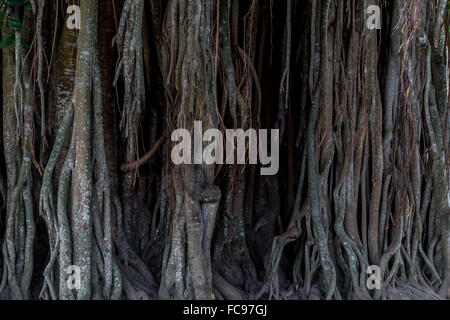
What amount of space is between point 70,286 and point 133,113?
1052mm

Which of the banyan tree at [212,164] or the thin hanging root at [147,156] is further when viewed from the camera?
the thin hanging root at [147,156]

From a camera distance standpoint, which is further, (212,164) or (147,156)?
(147,156)

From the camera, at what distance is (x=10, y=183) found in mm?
2594

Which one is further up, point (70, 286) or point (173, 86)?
point (173, 86)

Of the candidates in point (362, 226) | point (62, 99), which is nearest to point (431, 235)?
point (362, 226)

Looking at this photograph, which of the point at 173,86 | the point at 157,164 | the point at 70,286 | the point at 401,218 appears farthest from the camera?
the point at 157,164

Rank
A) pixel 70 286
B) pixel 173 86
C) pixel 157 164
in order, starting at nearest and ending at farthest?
1. pixel 70 286
2. pixel 173 86
3. pixel 157 164

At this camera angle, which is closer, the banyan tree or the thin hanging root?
the banyan tree

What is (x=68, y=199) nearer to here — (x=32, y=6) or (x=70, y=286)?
(x=70, y=286)

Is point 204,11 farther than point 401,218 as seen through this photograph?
No

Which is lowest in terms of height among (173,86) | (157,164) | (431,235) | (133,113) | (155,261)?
(155,261)

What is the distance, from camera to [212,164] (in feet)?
8.52

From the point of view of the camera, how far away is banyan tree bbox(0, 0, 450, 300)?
7.89 ft

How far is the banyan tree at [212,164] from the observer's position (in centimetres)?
240
